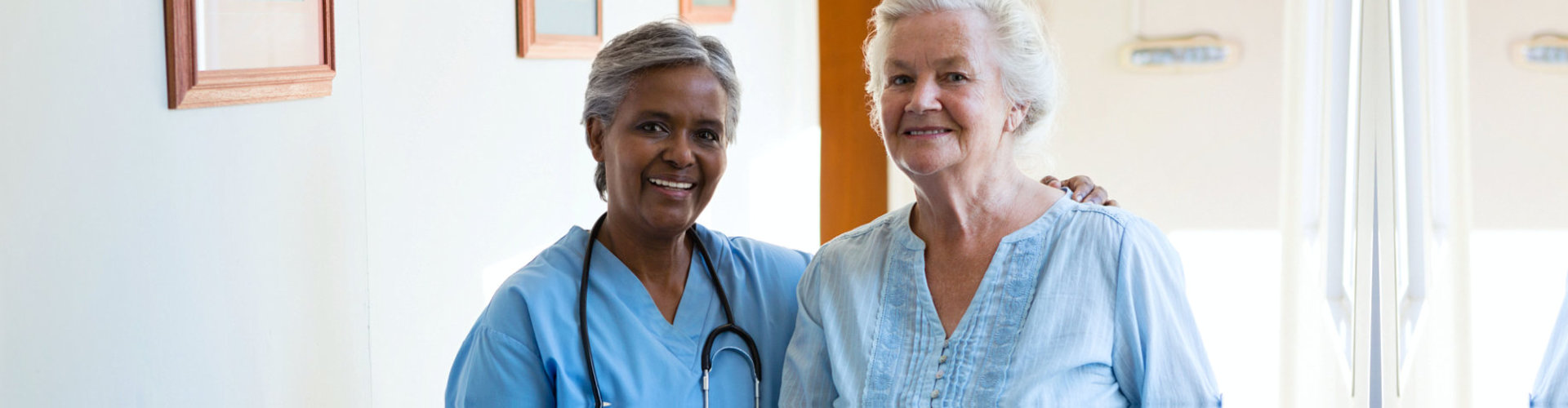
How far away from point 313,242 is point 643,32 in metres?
0.52

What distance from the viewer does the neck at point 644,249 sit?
1.43m

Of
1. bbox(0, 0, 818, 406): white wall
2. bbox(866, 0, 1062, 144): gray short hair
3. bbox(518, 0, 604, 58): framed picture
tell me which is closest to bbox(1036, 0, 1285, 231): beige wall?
bbox(518, 0, 604, 58): framed picture

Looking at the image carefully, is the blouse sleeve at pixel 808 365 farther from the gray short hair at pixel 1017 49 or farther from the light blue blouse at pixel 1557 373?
the light blue blouse at pixel 1557 373

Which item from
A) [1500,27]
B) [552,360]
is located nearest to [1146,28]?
[1500,27]

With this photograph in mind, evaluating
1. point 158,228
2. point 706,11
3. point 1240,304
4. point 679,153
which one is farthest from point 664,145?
point 1240,304

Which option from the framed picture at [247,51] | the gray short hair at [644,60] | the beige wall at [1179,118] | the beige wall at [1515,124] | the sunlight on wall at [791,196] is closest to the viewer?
the framed picture at [247,51]

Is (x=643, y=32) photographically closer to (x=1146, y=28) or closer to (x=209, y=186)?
(x=209, y=186)

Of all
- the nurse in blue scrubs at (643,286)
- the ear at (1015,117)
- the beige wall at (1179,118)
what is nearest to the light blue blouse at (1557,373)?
the nurse in blue scrubs at (643,286)

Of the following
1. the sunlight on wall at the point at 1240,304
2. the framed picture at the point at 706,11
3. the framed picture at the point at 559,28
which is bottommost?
the sunlight on wall at the point at 1240,304

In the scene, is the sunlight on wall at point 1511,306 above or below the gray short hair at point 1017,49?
below

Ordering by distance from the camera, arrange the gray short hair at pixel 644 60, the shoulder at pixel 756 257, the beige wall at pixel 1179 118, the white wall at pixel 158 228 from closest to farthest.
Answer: the white wall at pixel 158 228
the gray short hair at pixel 644 60
the shoulder at pixel 756 257
the beige wall at pixel 1179 118

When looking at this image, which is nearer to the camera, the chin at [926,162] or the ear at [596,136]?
the chin at [926,162]

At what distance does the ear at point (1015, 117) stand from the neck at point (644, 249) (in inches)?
17.4

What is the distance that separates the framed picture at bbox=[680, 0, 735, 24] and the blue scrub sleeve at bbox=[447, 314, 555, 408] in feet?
4.64
